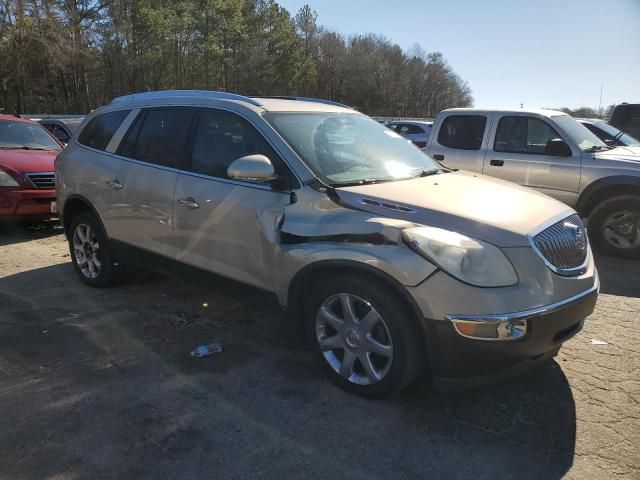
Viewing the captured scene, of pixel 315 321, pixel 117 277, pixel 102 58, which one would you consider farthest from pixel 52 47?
pixel 315 321

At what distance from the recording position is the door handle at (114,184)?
4.44 metres

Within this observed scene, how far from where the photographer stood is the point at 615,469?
2.48 meters

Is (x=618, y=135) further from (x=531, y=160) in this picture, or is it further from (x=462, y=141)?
(x=462, y=141)

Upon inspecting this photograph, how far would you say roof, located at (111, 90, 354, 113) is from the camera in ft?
12.4

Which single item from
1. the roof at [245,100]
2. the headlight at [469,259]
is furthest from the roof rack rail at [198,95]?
the headlight at [469,259]

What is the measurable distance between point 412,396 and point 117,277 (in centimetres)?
326

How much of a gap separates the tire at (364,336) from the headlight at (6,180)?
19.1 feet

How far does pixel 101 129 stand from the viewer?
4.91 meters

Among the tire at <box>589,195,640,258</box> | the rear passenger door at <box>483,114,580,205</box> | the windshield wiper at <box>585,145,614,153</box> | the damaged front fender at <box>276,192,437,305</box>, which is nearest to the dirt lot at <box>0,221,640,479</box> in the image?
the damaged front fender at <box>276,192,437,305</box>

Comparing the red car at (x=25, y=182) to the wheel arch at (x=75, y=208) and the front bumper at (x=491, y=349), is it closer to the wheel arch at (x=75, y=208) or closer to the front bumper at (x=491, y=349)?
the wheel arch at (x=75, y=208)

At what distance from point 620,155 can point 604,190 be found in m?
0.53

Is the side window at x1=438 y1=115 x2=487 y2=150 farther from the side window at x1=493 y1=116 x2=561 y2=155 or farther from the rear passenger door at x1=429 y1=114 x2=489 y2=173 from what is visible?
the side window at x1=493 y1=116 x2=561 y2=155

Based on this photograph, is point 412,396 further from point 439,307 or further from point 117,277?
point 117,277

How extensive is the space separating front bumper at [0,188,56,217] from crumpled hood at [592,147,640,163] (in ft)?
24.0
